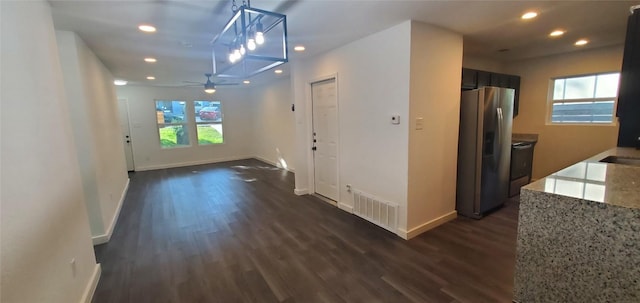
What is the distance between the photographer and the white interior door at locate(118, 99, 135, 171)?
711cm

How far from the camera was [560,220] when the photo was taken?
3.81 feet

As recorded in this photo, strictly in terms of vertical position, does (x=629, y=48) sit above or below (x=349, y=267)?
above

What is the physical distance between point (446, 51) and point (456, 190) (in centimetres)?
183

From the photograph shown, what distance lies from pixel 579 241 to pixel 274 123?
6.88 metres

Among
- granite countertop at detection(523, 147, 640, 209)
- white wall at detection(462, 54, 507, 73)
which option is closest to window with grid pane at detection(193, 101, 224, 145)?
white wall at detection(462, 54, 507, 73)

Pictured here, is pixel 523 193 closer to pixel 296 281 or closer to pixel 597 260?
pixel 597 260

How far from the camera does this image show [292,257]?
277 cm

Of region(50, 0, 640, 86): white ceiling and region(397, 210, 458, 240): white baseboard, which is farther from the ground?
region(50, 0, 640, 86): white ceiling

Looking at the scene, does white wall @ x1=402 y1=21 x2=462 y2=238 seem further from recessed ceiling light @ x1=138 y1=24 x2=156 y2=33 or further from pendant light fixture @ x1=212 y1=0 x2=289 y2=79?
recessed ceiling light @ x1=138 y1=24 x2=156 y2=33

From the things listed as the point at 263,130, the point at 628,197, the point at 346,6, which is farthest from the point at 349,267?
the point at 263,130

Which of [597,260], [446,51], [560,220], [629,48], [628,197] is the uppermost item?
[446,51]

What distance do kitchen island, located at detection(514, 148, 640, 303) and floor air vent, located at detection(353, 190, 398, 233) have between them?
1889mm

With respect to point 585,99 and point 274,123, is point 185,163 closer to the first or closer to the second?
point 274,123

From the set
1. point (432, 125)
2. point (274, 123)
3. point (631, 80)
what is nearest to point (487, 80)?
point (432, 125)
